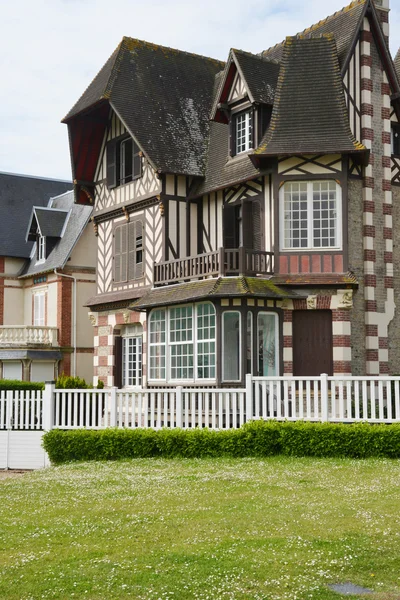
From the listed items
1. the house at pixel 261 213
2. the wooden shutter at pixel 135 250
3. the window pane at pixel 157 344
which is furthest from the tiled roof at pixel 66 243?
the window pane at pixel 157 344

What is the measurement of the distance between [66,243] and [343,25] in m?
16.3

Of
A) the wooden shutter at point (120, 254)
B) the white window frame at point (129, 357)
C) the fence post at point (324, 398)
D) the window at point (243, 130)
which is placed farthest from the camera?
the wooden shutter at point (120, 254)

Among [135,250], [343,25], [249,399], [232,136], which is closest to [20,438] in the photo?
[249,399]

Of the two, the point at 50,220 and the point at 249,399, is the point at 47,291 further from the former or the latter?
the point at 249,399

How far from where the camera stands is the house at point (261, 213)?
20.1 meters

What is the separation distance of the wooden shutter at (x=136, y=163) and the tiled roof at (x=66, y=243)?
9558mm

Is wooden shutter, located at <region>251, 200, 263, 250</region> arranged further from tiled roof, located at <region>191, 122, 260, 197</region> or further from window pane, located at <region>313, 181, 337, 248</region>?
window pane, located at <region>313, 181, 337, 248</region>

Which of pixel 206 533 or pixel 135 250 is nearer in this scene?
pixel 206 533

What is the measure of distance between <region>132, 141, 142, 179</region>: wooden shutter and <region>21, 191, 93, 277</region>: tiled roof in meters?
9.56

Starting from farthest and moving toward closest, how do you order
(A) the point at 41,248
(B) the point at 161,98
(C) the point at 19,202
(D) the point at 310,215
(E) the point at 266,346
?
(C) the point at 19,202 < (A) the point at 41,248 < (B) the point at 161,98 < (D) the point at 310,215 < (E) the point at 266,346

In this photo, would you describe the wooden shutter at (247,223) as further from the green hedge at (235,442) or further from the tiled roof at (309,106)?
the green hedge at (235,442)

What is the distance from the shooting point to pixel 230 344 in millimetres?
19984

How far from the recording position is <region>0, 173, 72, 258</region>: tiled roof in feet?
120

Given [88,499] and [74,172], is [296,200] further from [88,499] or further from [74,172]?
[88,499]
